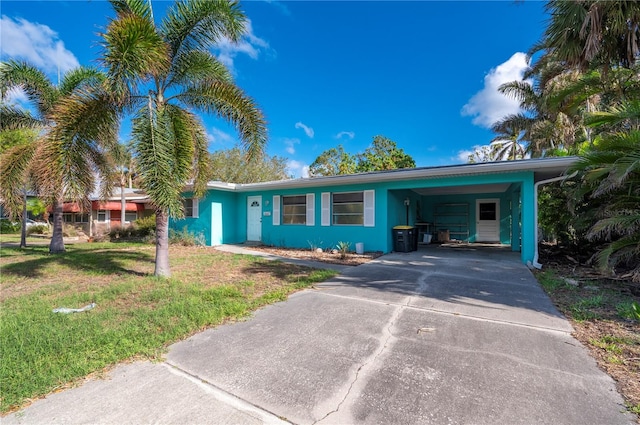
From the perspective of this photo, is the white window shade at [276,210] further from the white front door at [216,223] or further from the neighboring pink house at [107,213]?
the neighboring pink house at [107,213]

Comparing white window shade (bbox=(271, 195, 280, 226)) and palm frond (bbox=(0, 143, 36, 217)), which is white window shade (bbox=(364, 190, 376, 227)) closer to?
white window shade (bbox=(271, 195, 280, 226))

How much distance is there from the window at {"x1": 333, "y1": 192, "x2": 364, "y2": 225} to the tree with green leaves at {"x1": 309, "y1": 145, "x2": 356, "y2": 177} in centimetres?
1732

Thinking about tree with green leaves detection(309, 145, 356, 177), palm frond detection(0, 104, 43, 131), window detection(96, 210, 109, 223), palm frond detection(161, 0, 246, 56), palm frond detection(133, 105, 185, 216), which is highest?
tree with green leaves detection(309, 145, 356, 177)

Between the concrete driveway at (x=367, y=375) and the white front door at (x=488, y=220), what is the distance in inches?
410

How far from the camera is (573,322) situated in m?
3.90

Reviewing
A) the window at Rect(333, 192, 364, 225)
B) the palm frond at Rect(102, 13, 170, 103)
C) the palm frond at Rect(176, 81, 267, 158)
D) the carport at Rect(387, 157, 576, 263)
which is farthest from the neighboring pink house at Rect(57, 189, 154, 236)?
the carport at Rect(387, 157, 576, 263)

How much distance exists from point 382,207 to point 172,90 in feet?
24.0

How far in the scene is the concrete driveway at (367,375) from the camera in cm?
218

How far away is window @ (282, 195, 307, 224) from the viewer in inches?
479

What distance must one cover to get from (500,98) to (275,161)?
2168 centimetres

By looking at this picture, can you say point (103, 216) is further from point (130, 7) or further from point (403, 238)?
point (403, 238)

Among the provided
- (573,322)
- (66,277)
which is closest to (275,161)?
(66,277)

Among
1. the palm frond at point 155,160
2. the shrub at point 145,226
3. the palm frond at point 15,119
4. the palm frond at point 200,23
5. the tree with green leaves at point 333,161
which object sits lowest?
the shrub at point 145,226

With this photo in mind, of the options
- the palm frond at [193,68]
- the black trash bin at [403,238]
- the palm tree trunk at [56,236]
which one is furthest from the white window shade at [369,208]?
the palm tree trunk at [56,236]
